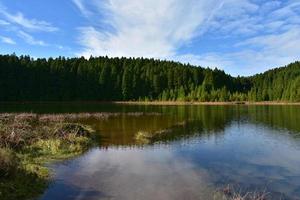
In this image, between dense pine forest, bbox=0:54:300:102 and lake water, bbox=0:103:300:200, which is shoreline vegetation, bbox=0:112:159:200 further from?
dense pine forest, bbox=0:54:300:102

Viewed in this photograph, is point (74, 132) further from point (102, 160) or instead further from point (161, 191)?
point (161, 191)

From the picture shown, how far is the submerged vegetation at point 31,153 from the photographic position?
702 inches

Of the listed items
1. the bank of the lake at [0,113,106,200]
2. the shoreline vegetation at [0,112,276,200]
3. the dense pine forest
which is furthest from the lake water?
the dense pine forest

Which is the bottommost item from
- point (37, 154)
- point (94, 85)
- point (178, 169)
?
point (178, 169)

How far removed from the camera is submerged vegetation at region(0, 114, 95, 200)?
17.8 metres

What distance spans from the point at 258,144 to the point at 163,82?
159 m

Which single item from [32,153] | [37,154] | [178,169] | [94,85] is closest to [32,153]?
[32,153]

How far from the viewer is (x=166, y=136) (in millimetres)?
42938

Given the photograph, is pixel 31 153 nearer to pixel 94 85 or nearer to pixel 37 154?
pixel 37 154

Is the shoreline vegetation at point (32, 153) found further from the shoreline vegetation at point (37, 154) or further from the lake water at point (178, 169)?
the lake water at point (178, 169)

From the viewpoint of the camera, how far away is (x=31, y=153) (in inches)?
1091

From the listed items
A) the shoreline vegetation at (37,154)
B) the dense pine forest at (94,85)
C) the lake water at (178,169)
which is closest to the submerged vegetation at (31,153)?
the shoreline vegetation at (37,154)

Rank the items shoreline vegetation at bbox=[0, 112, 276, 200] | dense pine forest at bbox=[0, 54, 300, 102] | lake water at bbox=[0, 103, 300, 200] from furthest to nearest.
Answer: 1. dense pine forest at bbox=[0, 54, 300, 102]
2. lake water at bbox=[0, 103, 300, 200]
3. shoreline vegetation at bbox=[0, 112, 276, 200]

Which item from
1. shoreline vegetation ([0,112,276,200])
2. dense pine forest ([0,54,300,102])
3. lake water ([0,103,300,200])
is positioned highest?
dense pine forest ([0,54,300,102])
